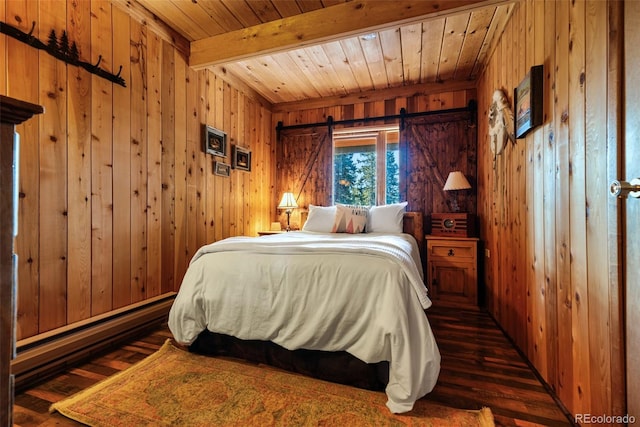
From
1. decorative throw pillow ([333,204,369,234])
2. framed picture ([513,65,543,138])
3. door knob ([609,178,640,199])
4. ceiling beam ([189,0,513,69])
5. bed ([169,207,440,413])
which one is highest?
ceiling beam ([189,0,513,69])

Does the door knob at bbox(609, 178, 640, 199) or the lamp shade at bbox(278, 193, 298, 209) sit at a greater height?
the lamp shade at bbox(278, 193, 298, 209)

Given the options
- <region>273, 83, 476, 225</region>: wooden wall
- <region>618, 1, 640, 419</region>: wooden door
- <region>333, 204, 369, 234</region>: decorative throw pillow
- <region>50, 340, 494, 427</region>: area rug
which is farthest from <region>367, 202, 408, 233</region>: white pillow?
<region>618, 1, 640, 419</region>: wooden door

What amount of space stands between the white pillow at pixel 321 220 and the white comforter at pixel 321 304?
4.45ft

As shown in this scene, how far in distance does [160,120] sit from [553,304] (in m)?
3.04

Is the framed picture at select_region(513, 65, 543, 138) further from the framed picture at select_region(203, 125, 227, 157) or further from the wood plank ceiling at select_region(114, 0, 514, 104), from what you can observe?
the framed picture at select_region(203, 125, 227, 157)

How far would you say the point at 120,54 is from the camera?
2.03 meters

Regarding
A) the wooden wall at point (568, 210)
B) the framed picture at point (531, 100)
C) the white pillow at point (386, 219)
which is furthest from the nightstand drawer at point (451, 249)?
the framed picture at point (531, 100)

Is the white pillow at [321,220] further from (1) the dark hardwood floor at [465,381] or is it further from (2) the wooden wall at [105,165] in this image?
(1) the dark hardwood floor at [465,381]

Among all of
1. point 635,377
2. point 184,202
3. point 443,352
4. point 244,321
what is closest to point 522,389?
point 443,352

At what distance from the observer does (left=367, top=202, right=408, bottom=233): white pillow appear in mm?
2982

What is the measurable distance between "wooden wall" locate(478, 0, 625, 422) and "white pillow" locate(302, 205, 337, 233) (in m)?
1.67

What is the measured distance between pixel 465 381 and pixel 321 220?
203 centimetres

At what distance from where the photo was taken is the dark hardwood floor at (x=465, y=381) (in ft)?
4.04

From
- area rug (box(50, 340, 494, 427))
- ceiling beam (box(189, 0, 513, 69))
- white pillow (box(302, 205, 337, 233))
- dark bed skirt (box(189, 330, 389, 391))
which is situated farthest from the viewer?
white pillow (box(302, 205, 337, 233))
